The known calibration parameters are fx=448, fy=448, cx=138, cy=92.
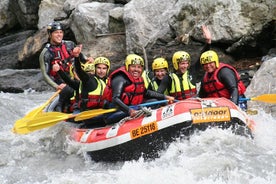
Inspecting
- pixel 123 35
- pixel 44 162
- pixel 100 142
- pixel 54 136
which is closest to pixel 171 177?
pixel 100 142

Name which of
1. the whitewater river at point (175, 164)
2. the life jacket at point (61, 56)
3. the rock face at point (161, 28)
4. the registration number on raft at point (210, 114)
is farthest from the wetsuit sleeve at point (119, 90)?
the rock face at point (161, 28)

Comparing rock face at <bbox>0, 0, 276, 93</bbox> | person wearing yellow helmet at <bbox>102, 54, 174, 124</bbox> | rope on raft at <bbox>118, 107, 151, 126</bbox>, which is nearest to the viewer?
rope on raft at <bbox>118, 107, 151, 126</bbox>

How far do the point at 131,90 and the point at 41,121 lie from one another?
180 centimetres

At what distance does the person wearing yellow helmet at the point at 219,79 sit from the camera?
20.9ft

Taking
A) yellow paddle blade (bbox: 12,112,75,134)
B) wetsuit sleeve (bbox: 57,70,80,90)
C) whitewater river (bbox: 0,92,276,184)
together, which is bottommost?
whitewater river (bbox: 0,92,276,184)

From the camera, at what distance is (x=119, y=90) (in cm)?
610

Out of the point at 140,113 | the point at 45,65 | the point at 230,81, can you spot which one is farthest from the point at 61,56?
the point at 230,81

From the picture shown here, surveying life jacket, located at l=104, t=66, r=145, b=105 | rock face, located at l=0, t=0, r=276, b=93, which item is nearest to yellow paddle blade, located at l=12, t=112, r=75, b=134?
life jacket, located at l=104, t=66, r=145, b=105

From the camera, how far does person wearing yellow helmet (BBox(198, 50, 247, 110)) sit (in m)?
6.38

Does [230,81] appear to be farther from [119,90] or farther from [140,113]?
[119,90]

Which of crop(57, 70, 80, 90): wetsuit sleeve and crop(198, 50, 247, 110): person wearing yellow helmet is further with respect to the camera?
crop(57, 70, 80, 90): wetsuit sleeve

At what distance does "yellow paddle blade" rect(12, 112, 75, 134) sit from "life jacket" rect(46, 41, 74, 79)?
0.97m

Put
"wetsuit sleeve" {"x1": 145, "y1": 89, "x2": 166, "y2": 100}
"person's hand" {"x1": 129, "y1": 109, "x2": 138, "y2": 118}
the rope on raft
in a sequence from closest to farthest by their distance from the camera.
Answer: the rope on raft
"person's hand" {"x1": 129, "y1": 109, "x2": 138, "y2": 118}
"wetsuit sleeve" {"x1": 145, "y1": 89, "x2": 166, "y2": 100}

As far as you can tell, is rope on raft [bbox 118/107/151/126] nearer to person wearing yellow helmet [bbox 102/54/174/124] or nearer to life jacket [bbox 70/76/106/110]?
person wearing yellow helmet [bbox 102/54/174/124]
